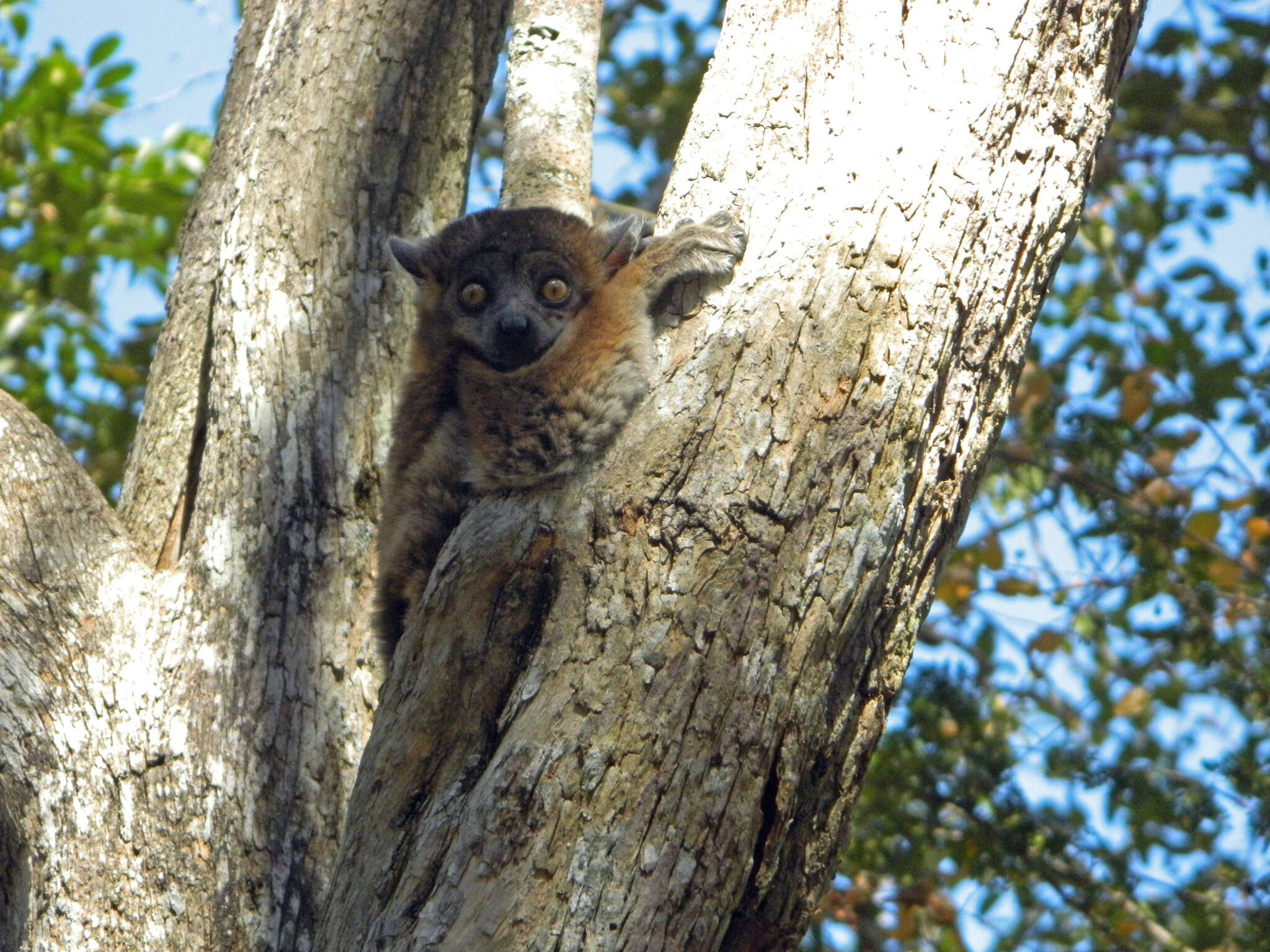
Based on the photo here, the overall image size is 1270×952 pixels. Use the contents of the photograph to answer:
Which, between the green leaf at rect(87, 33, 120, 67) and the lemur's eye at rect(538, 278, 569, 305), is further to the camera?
the green leaf at rect(87, 33, 120, 67)

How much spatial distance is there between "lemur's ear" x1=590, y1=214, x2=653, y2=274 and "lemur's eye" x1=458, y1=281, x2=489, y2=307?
0.43 metres

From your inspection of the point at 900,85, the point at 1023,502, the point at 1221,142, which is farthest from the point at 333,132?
the point at 1221,142

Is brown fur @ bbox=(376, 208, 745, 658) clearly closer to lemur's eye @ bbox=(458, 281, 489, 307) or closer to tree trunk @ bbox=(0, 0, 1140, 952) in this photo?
lemur's eye @ bbox=(458, 281, 489, 307)

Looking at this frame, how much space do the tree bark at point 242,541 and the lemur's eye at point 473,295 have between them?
0.29m

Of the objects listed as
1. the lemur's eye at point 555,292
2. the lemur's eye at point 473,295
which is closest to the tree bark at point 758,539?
the lemur's eye at point 555,292

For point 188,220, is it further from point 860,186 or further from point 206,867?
point 860,186

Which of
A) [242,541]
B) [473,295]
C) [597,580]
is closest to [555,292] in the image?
[473,295]

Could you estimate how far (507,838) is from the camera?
2158 millimetres

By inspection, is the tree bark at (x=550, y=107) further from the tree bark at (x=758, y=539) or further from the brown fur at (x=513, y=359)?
the tree bark at (x=758, y=539)

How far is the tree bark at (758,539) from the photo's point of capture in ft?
7.14

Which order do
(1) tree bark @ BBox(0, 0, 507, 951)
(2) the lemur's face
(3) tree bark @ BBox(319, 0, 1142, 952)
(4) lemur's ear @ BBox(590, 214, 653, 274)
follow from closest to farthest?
(3) tree bark @ BBox(319, 0, 1142, 952), (1) tree bark @ BBox(0, 0, 507, 951), (4) lemur's ear @ BBox(590, 214, 653, 274), (2) the lemur's face

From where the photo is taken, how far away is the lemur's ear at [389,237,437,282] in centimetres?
397

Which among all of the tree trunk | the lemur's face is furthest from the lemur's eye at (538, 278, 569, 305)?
the tree trunk

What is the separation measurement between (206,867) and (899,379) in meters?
1.97
